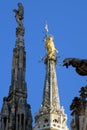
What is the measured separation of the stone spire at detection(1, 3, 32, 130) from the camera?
4662 centimetres

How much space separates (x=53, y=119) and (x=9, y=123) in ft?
12.8

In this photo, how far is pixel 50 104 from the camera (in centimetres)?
4897

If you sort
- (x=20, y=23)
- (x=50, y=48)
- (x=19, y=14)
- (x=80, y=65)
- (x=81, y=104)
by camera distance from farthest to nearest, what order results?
(x=19, y=14) < (x=20, y=23) < (x=50, y=48) < (x=81, y=104) < (x=80, y=65)

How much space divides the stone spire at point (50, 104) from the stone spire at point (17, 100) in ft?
3.93

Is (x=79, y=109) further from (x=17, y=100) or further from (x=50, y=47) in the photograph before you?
(x=50, y=47)

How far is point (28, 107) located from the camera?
48406 millimetres

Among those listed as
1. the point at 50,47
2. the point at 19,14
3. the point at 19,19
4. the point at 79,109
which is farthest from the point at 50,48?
the point at 79,109

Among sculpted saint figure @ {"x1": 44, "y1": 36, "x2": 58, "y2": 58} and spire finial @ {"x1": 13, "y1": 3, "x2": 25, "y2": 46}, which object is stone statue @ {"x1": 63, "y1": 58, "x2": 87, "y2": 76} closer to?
spire finial @ {"x1": 13, "y1": 3, "x2": 25, "y2": 46}

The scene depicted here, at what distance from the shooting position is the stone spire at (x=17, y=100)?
46625 millimetres

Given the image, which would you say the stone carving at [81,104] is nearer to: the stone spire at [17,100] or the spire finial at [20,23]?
the stone spire at [17,100]

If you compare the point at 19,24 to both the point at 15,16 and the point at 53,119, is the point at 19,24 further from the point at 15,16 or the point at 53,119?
the point at 53,119

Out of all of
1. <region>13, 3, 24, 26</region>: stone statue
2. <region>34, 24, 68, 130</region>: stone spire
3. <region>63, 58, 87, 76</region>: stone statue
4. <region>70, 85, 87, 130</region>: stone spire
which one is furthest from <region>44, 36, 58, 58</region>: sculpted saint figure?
<region>63, 58, 87, 76</region>: stone statue

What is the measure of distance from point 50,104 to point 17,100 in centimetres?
303

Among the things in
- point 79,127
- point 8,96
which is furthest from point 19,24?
point 79,127
